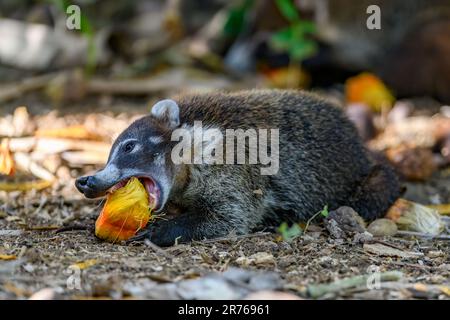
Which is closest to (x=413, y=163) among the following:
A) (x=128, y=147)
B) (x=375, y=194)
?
(x=375, y=194)

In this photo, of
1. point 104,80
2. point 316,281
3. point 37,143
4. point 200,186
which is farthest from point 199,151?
point 104,80

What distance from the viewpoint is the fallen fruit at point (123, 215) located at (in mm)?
5871

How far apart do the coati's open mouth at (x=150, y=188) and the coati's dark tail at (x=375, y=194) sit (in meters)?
1.95

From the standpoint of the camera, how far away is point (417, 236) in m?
6.53

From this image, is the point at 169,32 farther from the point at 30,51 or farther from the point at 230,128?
the point at 230,128

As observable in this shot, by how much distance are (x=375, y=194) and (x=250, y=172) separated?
1240mm

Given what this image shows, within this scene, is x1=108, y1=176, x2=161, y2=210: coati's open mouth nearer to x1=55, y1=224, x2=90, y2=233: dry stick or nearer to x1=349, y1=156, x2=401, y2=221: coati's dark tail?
x1=55, y1=224, x2=90, y2=233: dry stick

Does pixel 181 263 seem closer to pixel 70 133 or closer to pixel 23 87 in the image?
pixel 70 133

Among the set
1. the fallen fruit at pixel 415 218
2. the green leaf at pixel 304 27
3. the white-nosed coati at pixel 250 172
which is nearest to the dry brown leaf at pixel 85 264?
the white-nosed coati at pixel 250 172

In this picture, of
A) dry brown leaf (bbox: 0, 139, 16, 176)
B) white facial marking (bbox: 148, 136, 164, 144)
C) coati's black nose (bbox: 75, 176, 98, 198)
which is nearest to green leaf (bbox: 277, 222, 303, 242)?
white facial marking (bbox: 148, 136, 164, 144)

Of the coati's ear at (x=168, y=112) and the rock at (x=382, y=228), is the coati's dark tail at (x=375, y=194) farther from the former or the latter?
the coati's ear at (x=168, y=112)

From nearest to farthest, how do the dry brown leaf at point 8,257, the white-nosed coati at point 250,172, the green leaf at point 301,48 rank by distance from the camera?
the dry brown leaf at point 8,257, the white-nosed coati at point 250,172, the green leaf at point 301,48

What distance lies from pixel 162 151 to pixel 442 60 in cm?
626

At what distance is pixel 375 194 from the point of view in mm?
6969
